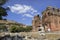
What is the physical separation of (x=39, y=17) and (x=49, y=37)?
84.3 feet

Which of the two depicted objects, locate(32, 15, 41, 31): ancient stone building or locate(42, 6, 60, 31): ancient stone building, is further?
locate(32, 15, 41, 31): ancient stone building

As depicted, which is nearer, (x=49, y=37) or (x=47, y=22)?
(x=49, y=37)

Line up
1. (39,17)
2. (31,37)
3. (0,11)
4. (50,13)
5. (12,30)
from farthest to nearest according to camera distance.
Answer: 1. (39,17)
2. (50,13)
3. (12,30)
4. (31,37)
5. (0,11)

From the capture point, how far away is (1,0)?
31.0 meters

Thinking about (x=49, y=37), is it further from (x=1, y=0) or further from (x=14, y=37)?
(x=1, y=0)

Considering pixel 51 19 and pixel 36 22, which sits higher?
pixel 51 19

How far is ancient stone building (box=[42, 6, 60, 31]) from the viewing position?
5350cm

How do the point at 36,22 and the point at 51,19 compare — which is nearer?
the point at 51,19

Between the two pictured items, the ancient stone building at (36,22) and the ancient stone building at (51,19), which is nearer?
the ancient stone building at (51,19)

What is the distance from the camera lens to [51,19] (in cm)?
5581

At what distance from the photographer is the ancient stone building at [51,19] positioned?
176 ft

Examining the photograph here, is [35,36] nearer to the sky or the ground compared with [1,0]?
nearer to the ground

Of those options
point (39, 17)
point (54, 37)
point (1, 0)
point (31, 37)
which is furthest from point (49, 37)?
point (39, 17)

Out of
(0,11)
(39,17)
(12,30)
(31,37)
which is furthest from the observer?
(39,17)
